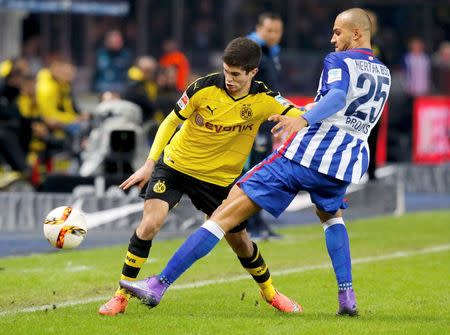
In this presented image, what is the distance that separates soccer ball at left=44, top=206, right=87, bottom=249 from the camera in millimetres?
9234

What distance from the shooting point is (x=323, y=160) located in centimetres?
832

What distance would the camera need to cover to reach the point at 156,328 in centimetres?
795

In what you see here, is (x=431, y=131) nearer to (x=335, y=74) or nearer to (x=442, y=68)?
(x=442, y=68)

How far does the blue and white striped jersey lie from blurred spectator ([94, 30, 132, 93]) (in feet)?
51.9

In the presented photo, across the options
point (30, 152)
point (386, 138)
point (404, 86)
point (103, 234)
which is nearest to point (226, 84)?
point (103, 234)

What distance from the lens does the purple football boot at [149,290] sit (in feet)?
27.2

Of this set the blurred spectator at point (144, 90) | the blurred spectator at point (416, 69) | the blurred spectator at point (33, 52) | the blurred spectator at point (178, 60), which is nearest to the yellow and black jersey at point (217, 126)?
the blurred spectator at point (144, 90)

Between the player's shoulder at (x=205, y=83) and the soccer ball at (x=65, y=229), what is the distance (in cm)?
129

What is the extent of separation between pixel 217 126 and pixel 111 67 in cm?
1546

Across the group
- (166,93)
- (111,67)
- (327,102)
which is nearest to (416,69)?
(111,67)

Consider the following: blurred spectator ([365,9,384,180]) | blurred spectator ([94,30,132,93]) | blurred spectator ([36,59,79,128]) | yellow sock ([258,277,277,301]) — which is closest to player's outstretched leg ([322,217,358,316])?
yellow sock ([258,277,277,301])

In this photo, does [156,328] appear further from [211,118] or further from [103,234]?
[103,234]

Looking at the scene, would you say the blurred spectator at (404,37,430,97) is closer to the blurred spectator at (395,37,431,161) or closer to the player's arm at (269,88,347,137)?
the blurred spectator at (395,37,431,161)

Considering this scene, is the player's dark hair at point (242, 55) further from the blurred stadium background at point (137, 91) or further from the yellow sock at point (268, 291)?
the blurred stadium background at point (137, 91)
